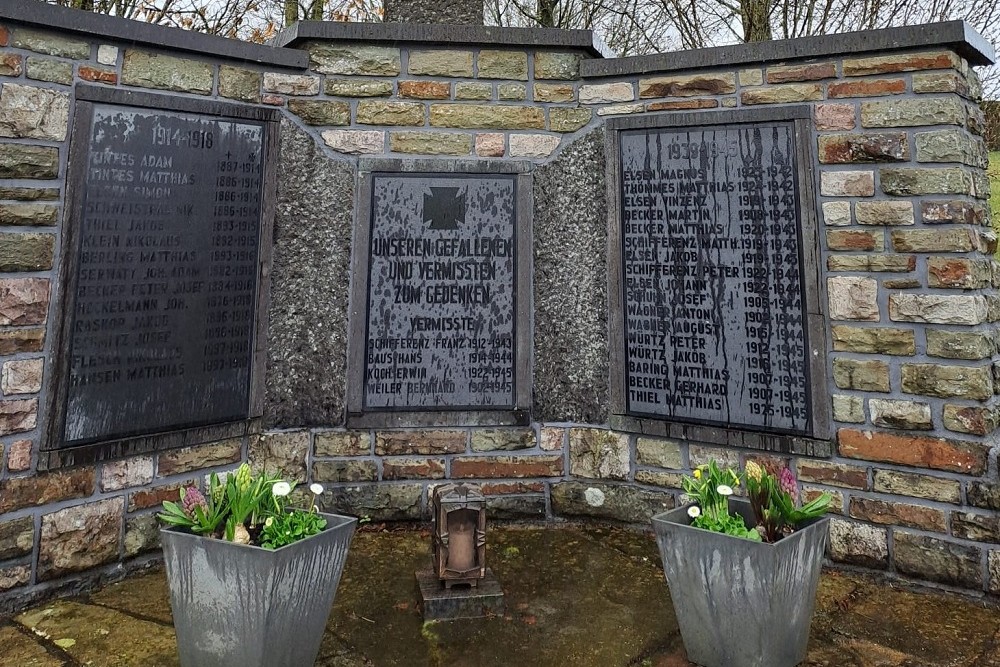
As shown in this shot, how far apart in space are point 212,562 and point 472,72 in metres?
2.90

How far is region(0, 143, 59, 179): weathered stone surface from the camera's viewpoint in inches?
106

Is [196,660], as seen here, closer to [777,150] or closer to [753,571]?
[753,571]

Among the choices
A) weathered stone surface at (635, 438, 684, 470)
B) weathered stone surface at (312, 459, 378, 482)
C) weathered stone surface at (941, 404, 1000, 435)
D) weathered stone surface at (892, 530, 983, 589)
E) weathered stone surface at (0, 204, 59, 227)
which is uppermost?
weathered stone surface at (0, 204, 59, 227)

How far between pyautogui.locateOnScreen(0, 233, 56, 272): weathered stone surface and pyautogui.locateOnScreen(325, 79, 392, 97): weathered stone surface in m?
1.62

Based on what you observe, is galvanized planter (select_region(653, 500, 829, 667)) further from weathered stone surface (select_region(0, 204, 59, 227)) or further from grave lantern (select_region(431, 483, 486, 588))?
weathered stone surface (select_region(0, 204, 59, 227))

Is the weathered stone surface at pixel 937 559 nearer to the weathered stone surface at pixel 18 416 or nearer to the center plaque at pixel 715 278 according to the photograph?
the center plaque at pixel 715 278

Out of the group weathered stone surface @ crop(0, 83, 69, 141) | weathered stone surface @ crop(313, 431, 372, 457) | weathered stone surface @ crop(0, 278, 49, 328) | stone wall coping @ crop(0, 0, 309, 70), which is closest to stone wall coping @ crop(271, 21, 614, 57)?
stone wall coping @ crop(0, 0, 309, 70)

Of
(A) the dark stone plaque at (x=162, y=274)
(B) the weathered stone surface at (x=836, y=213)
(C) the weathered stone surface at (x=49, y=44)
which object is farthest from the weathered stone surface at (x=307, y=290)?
(B) the weathered stone surface at (x=836, y=213)

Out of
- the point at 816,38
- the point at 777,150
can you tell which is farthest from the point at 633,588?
the point at 816,38

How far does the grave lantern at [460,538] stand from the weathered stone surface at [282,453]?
3.77ft

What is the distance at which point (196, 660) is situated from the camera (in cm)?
201

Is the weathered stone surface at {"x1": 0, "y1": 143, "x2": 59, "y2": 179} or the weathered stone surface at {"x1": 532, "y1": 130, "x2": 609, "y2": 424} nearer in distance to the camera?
the weathered stone surface at {"x1": 0, "y1": 143, "x2": 59, "y2": 179}

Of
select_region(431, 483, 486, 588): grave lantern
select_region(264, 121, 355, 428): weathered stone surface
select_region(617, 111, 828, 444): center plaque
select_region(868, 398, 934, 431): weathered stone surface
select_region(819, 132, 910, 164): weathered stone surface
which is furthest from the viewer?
select_region(264, 121, 355, 428): weathered stone surface

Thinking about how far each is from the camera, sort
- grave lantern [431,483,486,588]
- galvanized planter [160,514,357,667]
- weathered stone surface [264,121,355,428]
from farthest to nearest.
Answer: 1. weathered stone surface [264,121,355,428]
2. grave lantern [431,483,486,588]
3. galvanized planter [160,514,357,667]
